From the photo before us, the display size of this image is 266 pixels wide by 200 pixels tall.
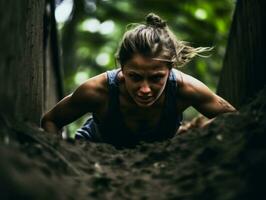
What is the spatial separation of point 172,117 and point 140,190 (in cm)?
216

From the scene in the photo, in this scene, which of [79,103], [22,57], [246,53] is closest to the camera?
[22,57]

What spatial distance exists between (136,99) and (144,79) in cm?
18

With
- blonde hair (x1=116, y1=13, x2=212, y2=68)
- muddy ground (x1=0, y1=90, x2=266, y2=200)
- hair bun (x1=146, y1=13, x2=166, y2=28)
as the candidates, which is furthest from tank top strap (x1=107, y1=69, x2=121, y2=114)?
muddy ground (x1=0, y1=90, x2=266, y2=200)

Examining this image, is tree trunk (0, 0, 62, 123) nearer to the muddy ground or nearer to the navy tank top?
the muddy ground

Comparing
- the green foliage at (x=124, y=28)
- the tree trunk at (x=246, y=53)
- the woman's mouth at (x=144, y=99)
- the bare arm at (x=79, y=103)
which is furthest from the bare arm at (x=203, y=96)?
the green foliage at (x=124, y=28)

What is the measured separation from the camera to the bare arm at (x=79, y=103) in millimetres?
4316

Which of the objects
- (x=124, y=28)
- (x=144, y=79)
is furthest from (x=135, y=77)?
Answer: (x=124, y=28)

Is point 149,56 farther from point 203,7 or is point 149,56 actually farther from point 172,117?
point 203,7

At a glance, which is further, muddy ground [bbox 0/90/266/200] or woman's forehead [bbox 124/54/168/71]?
woman's forehead [bbox 124/54/168/71]

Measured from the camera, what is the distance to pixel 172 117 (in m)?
4.56

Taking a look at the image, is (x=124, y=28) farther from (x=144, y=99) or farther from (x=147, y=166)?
(x=147, y=166)

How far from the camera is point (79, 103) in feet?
14.3

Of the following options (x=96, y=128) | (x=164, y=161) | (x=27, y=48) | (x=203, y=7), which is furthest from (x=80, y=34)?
(x=164, y=161)

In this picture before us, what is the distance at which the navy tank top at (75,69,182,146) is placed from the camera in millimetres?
4406
